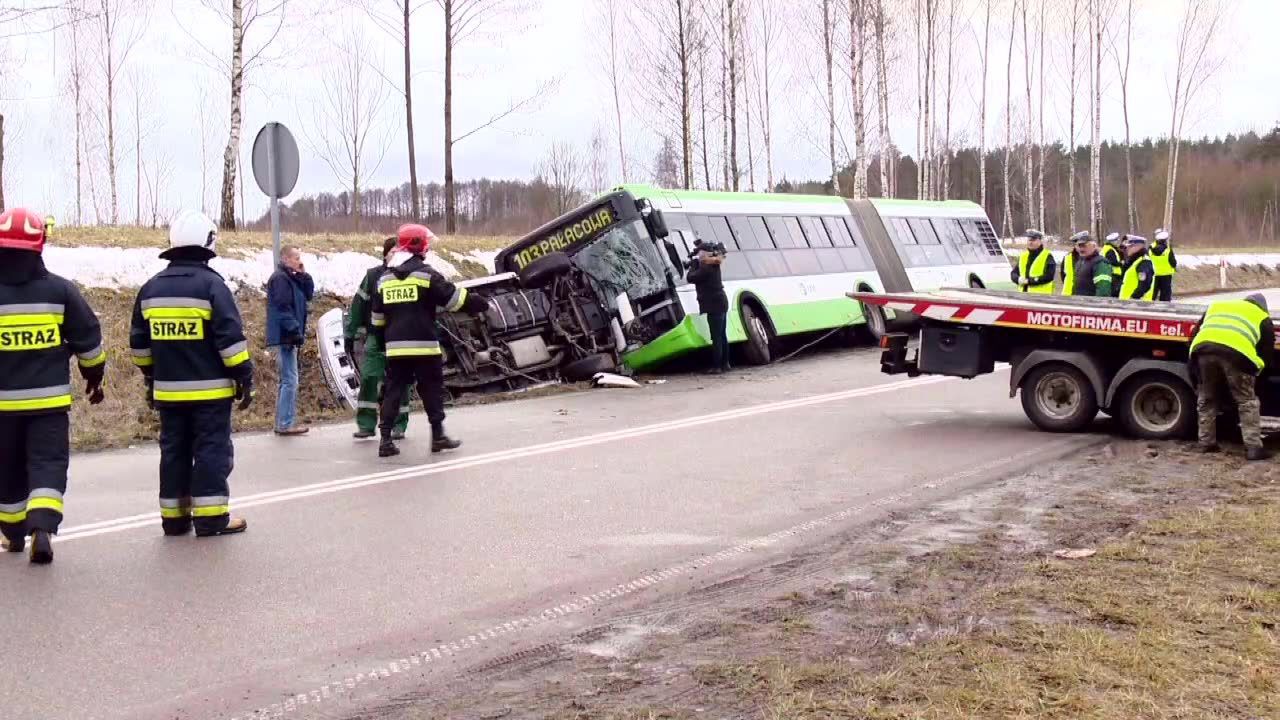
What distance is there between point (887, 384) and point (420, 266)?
6443mm

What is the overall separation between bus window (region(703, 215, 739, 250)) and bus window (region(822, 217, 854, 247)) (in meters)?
3.31

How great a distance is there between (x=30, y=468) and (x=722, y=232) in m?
11.9

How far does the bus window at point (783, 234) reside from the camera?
18188 mm

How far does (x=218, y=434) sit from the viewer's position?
21.5 ft

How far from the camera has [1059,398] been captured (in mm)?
10086

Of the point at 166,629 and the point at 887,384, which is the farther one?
the point at 887,384

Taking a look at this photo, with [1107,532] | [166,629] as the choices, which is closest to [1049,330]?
[1107,532]

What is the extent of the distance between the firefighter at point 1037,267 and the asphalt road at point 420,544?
407 centimetres

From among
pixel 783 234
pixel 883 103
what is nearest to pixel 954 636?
pixel 783 234

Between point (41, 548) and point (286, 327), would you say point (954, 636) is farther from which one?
point (286, 327)

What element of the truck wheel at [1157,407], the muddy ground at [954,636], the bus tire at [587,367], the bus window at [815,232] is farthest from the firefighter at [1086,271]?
the muddy ground at [954,636]

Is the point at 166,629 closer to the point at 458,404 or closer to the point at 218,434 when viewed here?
the point at 218,434

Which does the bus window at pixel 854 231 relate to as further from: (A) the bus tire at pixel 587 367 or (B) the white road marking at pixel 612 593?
(B) the white road marking at pixel 612 593

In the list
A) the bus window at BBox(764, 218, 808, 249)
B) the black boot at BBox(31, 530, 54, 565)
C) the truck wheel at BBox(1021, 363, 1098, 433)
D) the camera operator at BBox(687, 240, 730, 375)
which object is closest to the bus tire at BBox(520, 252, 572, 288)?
the camera operator at BBox(687, 240, 730, 375)
